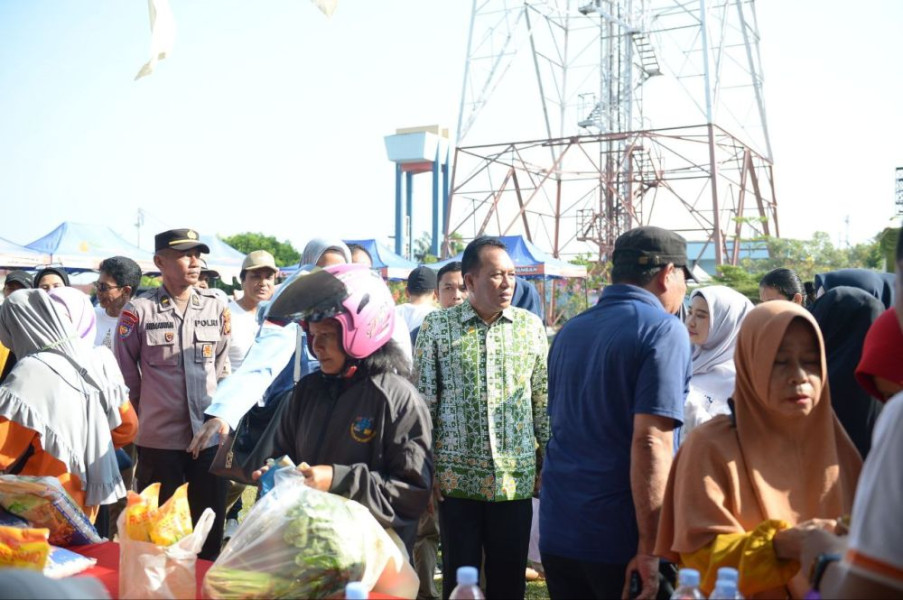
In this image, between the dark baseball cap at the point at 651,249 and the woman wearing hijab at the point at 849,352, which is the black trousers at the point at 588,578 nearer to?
the woman wearing hijab at the point at 849,352

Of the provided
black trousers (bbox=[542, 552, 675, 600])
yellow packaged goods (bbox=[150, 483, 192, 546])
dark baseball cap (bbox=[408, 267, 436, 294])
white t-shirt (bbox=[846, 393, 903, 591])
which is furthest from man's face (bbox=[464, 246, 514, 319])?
white t-shirt (bbox=[846, 393, 903, 591])

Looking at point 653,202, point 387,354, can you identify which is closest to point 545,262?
point 653,202

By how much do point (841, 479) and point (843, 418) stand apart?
0.81 metres

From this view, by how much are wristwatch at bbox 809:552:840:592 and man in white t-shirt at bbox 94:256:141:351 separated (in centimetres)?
510

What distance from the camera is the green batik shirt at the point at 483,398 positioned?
3.09 metres

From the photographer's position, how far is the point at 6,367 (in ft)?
14.7

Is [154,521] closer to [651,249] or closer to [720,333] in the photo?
[651,249]

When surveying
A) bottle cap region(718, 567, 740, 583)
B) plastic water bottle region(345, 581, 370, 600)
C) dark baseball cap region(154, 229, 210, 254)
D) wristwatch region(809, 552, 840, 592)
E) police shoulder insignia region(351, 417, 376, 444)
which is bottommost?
plastic water bottle region(345, 581, 370, 600)

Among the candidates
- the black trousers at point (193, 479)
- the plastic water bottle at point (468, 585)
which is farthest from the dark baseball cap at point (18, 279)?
the plastic water bottle at point (468, 585)

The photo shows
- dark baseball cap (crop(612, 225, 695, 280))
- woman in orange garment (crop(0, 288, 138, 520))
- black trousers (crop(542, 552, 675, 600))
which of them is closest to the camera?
black trousers (crop(542, 552, 675, 600))

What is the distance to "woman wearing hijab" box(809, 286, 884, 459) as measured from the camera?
2586mm

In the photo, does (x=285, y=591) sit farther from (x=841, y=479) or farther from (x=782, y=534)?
(x=841, y=479)

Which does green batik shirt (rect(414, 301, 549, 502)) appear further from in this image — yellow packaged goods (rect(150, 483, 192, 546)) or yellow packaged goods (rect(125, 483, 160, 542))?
yellow packaged goods (rect(125, 483, 160, 542))

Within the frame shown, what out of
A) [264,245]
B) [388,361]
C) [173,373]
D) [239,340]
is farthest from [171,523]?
[264,245]
